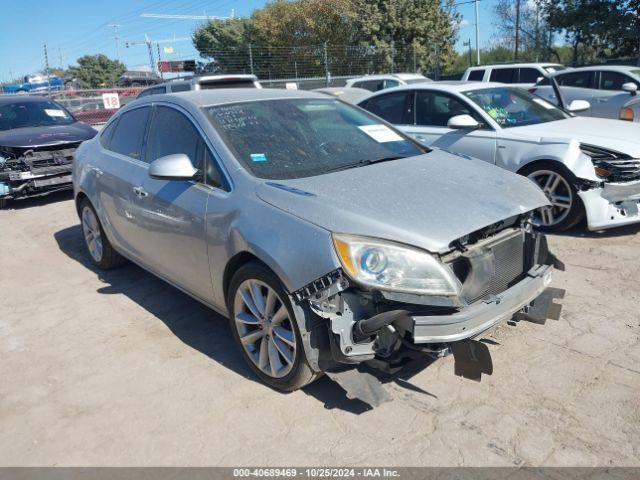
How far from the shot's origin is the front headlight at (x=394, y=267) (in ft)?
8.83

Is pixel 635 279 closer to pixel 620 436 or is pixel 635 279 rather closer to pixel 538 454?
pixel 620 436

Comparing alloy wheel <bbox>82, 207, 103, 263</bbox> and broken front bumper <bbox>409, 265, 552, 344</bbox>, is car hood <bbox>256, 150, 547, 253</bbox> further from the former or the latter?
alloy wheel <bbox>82, 207, 103, 263</bbox>

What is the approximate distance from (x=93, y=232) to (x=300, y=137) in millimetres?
2882

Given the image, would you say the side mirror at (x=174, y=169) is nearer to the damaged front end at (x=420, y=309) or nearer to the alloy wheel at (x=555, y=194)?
the damaged front end at (x=420, y=309)

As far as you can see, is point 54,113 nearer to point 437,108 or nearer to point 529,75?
point 437,108

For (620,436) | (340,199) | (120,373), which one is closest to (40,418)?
(120,373)

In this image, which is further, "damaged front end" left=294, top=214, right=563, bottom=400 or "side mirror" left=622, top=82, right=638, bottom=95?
"side mirror" left=622, top=82, right=638, bottom=95

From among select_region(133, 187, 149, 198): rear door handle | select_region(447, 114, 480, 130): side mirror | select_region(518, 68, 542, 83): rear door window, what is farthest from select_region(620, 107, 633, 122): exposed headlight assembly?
select_region(133, 187, 149, 198): rear door handle

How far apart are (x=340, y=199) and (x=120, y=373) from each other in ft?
6.31

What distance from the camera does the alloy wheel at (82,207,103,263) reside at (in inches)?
216

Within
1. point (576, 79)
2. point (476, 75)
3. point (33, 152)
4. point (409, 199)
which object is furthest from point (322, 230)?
point (476, 75)

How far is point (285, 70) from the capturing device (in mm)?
27172

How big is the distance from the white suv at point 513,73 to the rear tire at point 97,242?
11771mm

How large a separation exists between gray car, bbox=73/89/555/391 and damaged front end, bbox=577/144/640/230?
219cm
